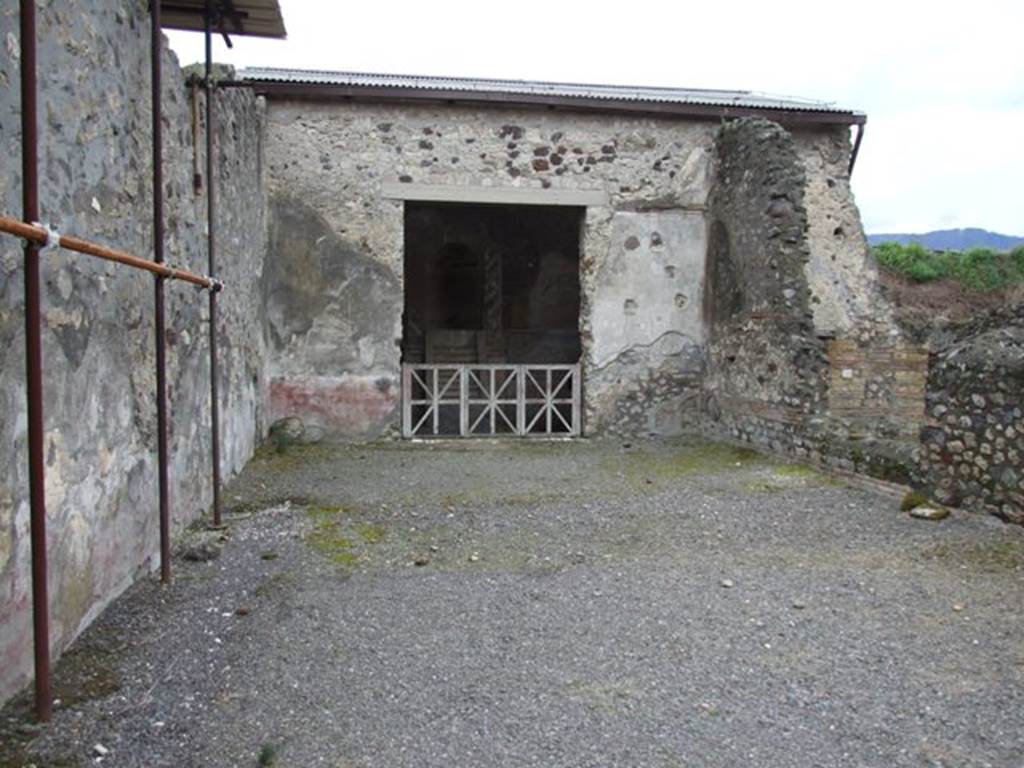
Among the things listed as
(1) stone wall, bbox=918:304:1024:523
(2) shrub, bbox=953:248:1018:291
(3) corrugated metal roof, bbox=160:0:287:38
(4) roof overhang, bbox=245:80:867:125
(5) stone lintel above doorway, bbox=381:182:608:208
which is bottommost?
(1) stone wall, bbox=918:304:1024:523

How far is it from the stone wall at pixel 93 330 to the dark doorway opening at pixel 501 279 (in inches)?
395

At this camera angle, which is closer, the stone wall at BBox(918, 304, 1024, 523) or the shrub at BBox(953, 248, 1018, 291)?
the stone wall at BBox(918, 304, 1024, 523)

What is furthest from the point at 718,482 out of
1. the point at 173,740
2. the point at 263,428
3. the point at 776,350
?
the point at 173,740

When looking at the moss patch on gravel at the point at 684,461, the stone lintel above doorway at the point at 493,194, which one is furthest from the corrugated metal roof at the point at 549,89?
the moss patch on gravel at the point at 684,461

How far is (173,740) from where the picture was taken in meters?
2.53

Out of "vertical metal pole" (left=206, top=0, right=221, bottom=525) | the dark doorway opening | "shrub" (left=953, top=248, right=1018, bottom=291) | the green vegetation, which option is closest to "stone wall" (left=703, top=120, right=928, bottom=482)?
"vertical metal pole" (left=206, top=0, right=221, bottom=525)

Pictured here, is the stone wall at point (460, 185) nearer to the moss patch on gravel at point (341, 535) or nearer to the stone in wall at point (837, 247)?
the stone in wall at point (837, 247)

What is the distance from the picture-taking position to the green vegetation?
631 inches

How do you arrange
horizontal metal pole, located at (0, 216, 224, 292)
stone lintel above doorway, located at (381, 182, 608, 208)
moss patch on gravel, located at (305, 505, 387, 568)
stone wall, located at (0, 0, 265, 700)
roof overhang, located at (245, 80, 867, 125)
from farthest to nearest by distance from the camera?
stone lintel above doorway, located at (381, 182, 608, 208)
roof overhang, located at (245, 80, 867, 125)
moss patch on gravel, located at (305, 505, 387, 568)
stone wall, located at (0, 0, 265, 700)
horizontal metal pole, located at (0, 216, 224, 292)

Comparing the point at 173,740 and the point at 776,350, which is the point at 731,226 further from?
the point at 173,740

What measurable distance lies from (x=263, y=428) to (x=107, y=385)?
5.01m

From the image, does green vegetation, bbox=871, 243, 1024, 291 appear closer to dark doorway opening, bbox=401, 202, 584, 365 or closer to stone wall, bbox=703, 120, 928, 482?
dark doorway opening, bbox=401, 202, 584, 365

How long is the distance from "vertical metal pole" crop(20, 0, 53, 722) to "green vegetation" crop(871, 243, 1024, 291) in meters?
16.0

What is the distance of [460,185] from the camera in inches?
365
